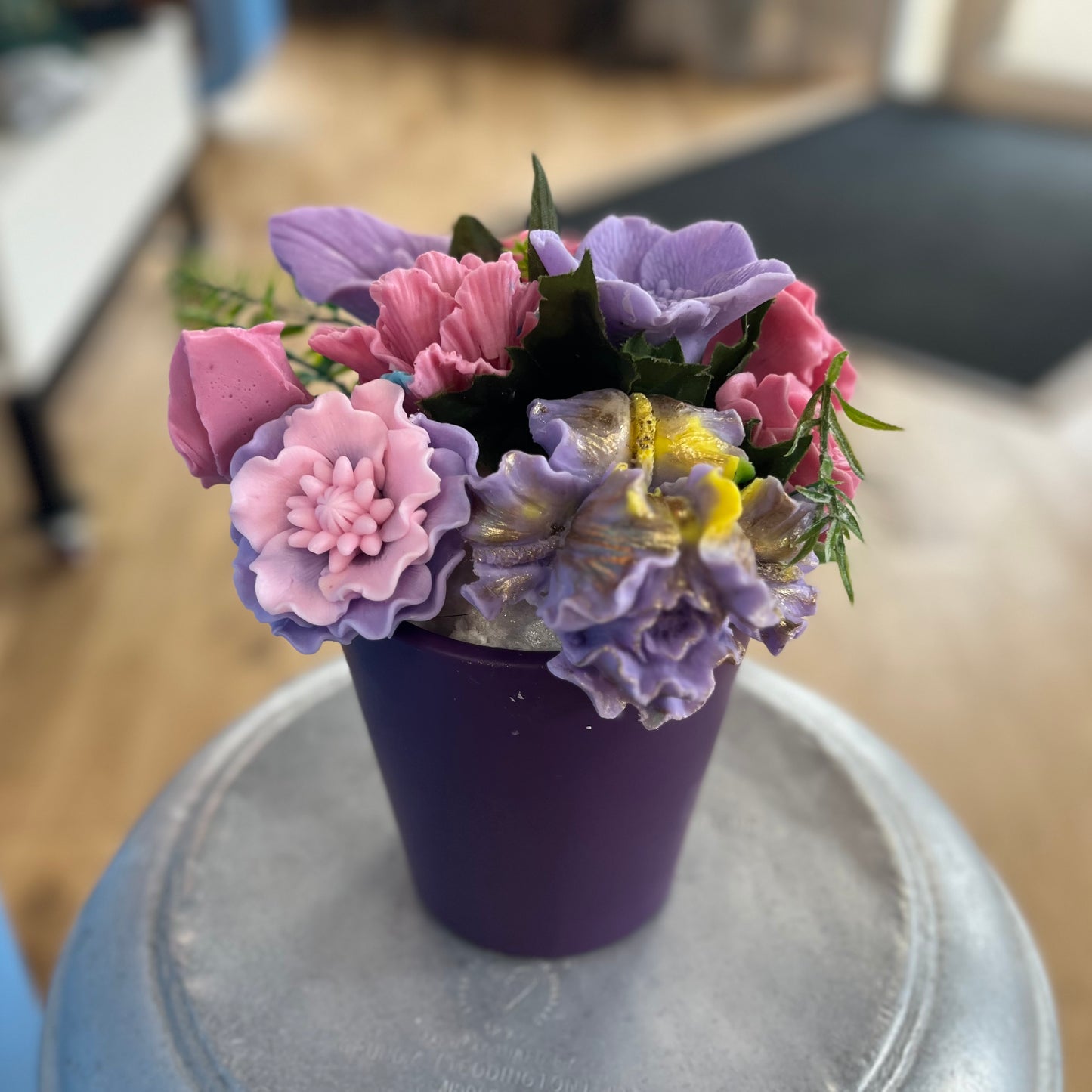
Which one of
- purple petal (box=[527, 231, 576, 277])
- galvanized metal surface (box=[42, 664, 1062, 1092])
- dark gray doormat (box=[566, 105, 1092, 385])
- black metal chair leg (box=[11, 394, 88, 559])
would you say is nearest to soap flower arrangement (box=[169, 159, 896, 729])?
purple petal (box=[527, 231, 576, 277])

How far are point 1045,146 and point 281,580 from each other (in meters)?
3.53

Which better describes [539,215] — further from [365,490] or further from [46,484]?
[46,484]

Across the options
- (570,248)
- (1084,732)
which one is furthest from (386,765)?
(1084,732)

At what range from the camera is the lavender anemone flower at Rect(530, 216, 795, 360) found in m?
0.40

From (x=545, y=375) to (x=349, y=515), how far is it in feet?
0.31

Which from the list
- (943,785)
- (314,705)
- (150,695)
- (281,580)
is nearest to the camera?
(281,580)

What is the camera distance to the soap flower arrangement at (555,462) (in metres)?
0.36

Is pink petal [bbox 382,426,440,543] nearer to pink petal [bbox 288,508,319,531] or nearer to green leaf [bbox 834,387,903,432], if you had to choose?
pink petal [bbox 288,508,319,531]

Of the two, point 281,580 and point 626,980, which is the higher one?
point 281,580

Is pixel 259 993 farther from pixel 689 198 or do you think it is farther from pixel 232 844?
pixel 689 198

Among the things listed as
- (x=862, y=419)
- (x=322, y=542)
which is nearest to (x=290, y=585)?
(x=322, y=542)

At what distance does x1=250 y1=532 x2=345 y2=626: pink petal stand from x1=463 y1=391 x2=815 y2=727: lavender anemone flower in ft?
0.18

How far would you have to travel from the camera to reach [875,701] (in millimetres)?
1431

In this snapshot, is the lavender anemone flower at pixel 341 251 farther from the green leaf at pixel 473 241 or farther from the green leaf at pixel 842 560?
the green leaf at pixel 842 560
